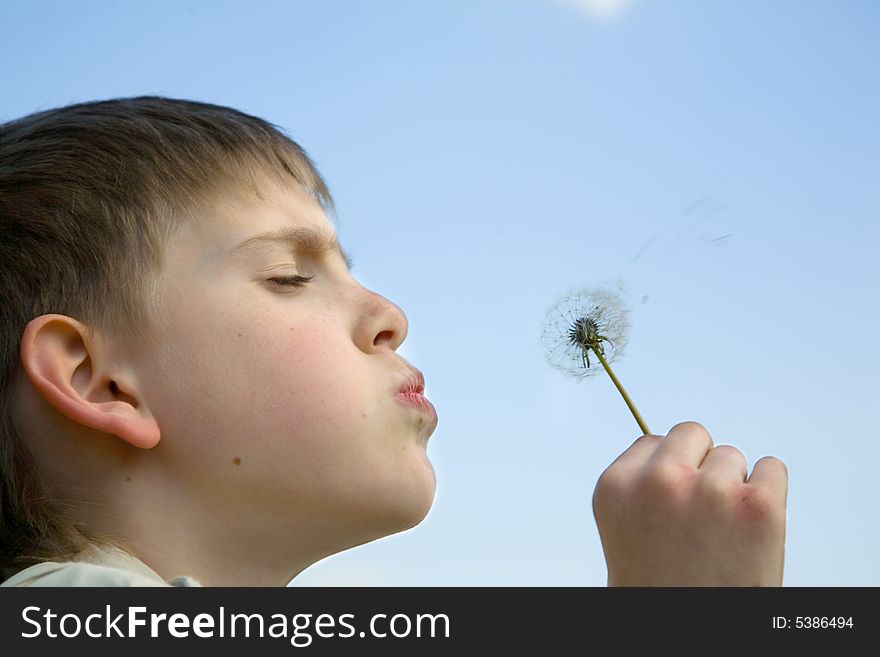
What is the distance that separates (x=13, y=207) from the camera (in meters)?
1.59

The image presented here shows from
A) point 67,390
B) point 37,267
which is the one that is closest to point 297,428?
point 67,390

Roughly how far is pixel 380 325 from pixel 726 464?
568mm

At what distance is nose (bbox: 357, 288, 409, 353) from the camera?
1448 millimetres

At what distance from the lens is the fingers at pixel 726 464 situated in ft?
4.16

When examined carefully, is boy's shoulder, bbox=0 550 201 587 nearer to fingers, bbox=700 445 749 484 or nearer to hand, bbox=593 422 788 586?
hand, bbox=593 422 788 586

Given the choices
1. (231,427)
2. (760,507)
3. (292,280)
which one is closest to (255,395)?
(231,427)

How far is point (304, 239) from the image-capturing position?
150 cm

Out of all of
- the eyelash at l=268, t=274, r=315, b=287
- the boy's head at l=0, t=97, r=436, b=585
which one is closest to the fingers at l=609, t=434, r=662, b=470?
the boy's head at l=0, t=97, r=436, b=585

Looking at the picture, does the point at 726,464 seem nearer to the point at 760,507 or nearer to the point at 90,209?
the point at 760,507

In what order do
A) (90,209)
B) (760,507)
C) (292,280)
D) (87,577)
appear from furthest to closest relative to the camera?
(90,209) < (292,280) < (760,507) < (87,577)

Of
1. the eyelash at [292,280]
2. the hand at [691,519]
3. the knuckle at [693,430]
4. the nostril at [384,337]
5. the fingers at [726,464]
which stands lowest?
the hand at [691,519]

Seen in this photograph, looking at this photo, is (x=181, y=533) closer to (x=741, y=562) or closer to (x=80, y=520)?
(x=80, y=520)

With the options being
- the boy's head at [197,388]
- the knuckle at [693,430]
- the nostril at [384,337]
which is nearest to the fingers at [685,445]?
the knuckle at [693,430]

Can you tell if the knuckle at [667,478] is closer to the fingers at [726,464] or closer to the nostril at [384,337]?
the fingers at [726,464]
